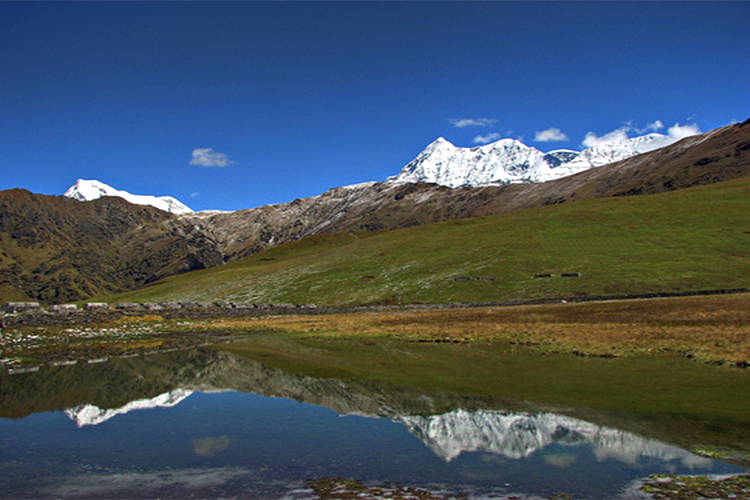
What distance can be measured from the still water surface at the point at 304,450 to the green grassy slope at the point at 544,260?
219ft

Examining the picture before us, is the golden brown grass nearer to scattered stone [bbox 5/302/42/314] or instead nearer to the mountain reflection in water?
the mountain reflection in water

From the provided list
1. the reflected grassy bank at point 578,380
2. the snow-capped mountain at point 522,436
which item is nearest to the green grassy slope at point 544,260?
the reflected grassy bank at point 578,380

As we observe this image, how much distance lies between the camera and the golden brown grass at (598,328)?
107ft

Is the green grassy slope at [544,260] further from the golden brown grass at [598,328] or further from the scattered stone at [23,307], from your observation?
the scattered stone at [23,307]

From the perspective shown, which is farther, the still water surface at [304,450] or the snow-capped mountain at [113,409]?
the snow-capped mountain at [113,409]

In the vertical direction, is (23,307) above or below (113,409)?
above

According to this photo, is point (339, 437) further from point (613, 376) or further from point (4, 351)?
point (4, 351)

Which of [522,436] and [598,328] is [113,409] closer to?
[522,436]

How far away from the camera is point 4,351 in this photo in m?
38.6

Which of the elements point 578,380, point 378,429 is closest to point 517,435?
point 378,429

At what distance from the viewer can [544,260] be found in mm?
98375

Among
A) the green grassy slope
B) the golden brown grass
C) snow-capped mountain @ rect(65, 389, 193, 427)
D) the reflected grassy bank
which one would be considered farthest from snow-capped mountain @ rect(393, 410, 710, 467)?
the green grassy slope

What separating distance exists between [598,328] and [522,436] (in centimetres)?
3121

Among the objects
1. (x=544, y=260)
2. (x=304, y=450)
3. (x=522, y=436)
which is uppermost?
(x=544, y=260)
